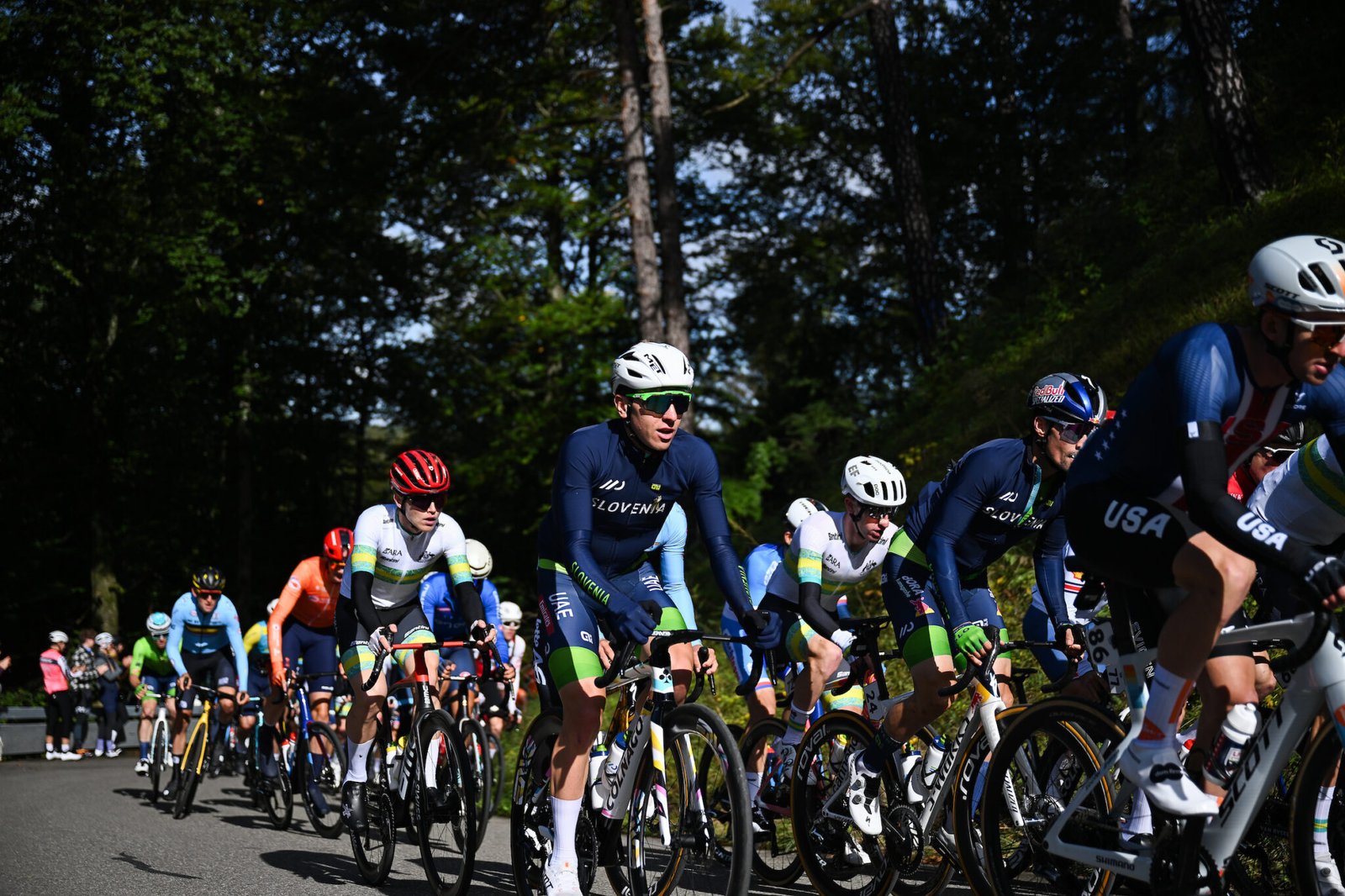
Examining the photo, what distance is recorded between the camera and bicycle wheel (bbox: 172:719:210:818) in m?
12.2

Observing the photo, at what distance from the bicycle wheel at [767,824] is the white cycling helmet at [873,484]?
4.38 ft

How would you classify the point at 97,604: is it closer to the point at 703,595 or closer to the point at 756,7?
the point at 703,595

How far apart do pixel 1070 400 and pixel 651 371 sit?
6.16 ft

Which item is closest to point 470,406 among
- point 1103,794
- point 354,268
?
point 354,268

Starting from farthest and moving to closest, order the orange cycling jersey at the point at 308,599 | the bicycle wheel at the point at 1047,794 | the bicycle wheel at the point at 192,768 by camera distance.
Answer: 1. the bicycle wheel at the point at 192,768
2. the orange cycling jersey at the point at 308,599
3. the bicycle wheel at the point at 1047,794

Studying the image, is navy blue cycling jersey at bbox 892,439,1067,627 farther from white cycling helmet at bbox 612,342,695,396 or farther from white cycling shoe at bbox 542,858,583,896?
white cycling shoe at bbox 542,858,583,896

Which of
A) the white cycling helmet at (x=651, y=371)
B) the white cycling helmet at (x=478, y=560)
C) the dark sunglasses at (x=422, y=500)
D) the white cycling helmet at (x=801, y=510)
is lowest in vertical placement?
the white cycling helmet at (x=478, y=560)

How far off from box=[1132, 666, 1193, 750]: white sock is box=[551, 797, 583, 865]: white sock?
254 centimetres

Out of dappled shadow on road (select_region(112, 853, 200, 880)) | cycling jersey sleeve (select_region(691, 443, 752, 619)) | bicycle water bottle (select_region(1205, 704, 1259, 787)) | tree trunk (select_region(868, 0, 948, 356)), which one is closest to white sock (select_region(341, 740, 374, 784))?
dappled shadow on road (select_region(112, 853, 200, 880))

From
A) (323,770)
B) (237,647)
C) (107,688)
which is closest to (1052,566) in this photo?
(323,770)

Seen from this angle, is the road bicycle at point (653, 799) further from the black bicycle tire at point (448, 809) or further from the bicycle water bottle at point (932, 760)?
the bicycle water bottle at point (932, 760)

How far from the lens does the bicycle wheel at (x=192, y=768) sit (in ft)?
40.1

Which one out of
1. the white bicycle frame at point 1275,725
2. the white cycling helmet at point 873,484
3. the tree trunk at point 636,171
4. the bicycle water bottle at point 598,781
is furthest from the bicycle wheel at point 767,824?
the tree trunk at point 636,171

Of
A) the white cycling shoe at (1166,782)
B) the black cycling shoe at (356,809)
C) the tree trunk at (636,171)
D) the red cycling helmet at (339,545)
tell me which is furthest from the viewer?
the tree trunk at (636,171)
